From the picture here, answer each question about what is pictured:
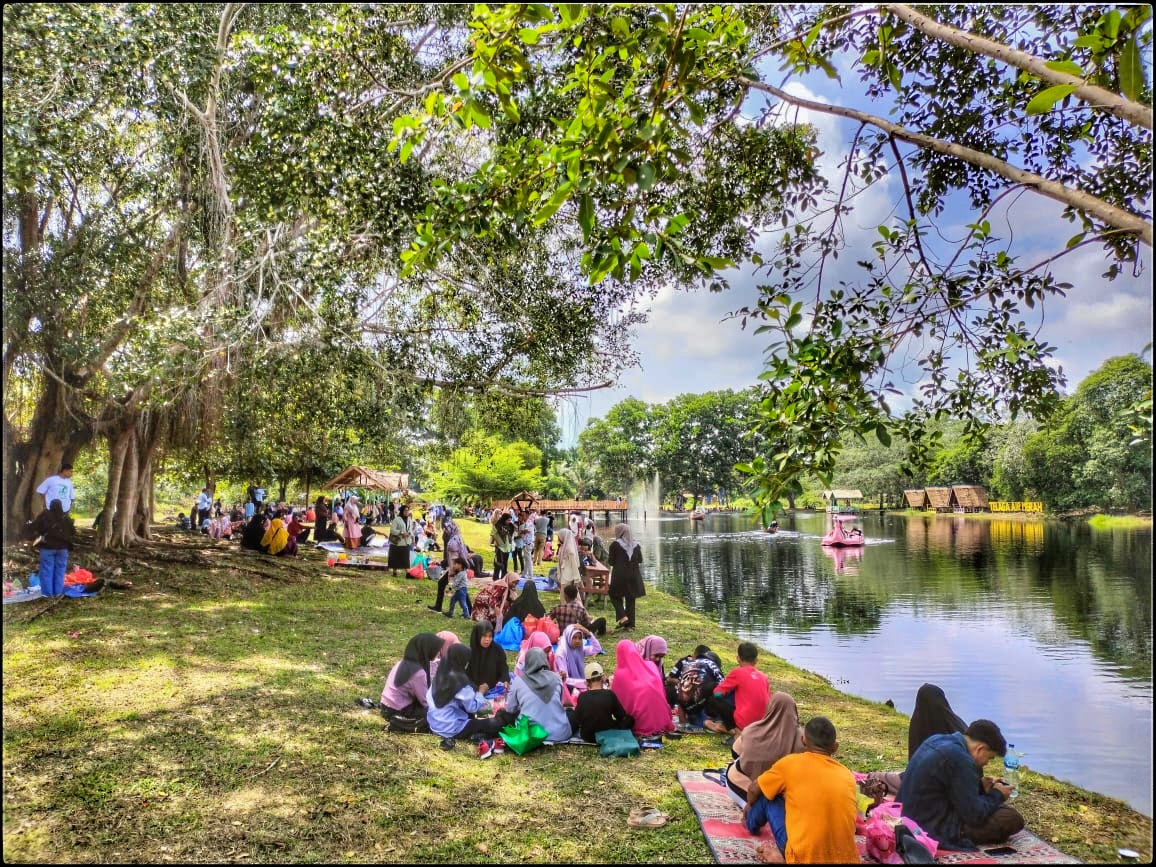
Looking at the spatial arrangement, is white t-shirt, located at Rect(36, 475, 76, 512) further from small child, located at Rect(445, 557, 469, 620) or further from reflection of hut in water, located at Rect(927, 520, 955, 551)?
reflection of hut in water, located at Rect(927, 520, 955, 551)

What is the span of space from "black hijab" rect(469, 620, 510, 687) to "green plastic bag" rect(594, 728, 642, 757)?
5.52ft

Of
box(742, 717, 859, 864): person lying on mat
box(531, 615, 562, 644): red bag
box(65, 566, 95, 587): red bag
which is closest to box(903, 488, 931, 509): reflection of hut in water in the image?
box(531, 615, 562, 644): red bag

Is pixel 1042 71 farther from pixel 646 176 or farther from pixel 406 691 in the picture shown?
pixel 406 691

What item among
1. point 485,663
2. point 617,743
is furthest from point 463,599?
point 617,743

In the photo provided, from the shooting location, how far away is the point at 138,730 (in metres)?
5.35

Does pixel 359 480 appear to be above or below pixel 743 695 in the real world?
above

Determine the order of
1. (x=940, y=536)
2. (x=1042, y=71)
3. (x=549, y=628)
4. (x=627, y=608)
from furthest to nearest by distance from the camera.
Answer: (x=940, y=536)
(x=627, y=608)
(x=549, y=628)
(x=1042, y=71)

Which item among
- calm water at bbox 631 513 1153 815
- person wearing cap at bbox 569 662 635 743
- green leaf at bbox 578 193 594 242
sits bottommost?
calm water at bbox 631 513 1153 815

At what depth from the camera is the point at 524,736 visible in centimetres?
576

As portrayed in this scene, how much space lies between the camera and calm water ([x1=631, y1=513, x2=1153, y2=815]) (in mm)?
8562

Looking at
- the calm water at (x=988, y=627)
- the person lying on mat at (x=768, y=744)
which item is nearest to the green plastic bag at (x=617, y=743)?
the person lying on mat at (x=768, y=744)

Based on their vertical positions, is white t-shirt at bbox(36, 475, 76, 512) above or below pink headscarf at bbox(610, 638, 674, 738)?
above

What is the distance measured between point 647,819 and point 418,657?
9.51 ft

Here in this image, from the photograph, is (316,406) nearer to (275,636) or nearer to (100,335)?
(100,335)
